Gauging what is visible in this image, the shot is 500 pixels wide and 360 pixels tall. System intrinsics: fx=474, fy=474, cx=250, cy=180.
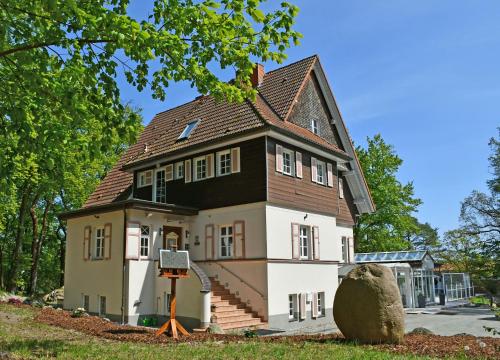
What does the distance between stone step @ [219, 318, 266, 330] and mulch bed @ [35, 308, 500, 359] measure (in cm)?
284

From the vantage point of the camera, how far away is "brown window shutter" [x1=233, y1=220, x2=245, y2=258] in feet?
59.6

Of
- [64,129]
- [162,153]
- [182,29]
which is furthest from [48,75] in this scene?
[162,153]

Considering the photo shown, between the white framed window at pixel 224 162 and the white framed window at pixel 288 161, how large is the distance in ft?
7.41

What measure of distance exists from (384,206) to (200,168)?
24181 millimetres

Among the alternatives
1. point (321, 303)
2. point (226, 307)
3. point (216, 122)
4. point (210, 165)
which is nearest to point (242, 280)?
point (226, 307)

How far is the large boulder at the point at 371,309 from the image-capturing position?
1094 cm

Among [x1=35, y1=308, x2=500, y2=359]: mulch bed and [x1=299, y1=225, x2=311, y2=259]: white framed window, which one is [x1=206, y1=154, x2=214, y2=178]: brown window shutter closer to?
[x1=299, y1=225, x2=311, y2=259]: white framed window

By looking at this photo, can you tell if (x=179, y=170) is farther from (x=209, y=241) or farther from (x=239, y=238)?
(x=239, y=238)

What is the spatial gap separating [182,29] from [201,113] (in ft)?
49.1

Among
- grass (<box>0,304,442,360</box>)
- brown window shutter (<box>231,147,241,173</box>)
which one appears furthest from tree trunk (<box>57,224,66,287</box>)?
grass (<box>0,304,442,360</box>)

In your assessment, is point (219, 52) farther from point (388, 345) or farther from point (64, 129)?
point (388, 345)

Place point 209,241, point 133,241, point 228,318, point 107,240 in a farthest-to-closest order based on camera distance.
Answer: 1. point 209,241
2. point 107,240
3. point 133,241
4. point 228,318

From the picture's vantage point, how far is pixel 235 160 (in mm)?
18875

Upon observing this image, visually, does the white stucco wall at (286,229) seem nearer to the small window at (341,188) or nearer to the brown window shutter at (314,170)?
the brown window shutter at (314,170)
